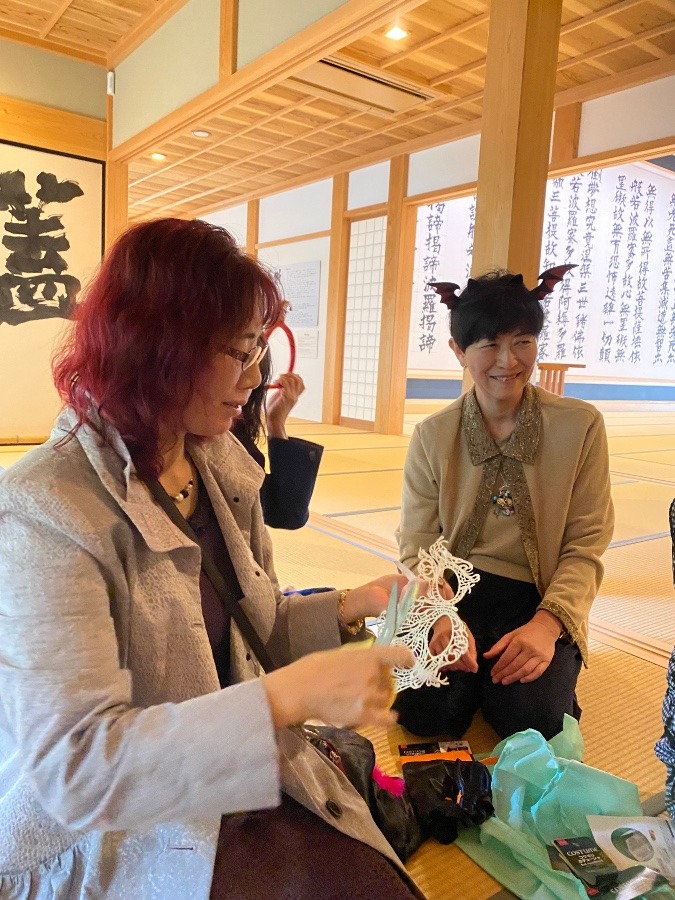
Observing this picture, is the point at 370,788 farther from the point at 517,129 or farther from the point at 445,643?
the point at 517,129

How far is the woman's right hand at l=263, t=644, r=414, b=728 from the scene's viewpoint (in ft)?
2.27

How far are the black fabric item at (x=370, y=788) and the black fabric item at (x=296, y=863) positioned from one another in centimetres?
20

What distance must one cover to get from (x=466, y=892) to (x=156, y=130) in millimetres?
4444

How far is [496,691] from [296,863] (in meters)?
0.83

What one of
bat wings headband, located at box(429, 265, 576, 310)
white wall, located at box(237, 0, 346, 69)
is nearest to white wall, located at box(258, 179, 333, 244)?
white wall, located at box(237, 0, 346, 69)

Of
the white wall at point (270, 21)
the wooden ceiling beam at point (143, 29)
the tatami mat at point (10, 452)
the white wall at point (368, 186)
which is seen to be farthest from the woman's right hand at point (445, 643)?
the white wall at point (368, 186)

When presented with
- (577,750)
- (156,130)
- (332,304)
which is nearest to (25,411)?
(156,130)

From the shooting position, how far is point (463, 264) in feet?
25.7

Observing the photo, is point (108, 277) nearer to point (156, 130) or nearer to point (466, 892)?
point (466, 892)

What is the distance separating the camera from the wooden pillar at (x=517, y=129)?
2094 mm

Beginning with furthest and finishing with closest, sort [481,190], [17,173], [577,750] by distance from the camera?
1. [17,173]
2. [481,190]
3. [577,750]

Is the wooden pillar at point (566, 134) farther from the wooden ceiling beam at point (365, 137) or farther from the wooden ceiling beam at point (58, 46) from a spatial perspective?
the wooden ceiling beam at point (58, 46)

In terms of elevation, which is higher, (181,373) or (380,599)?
(181,373)

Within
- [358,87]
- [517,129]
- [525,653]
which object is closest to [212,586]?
[525,653]
